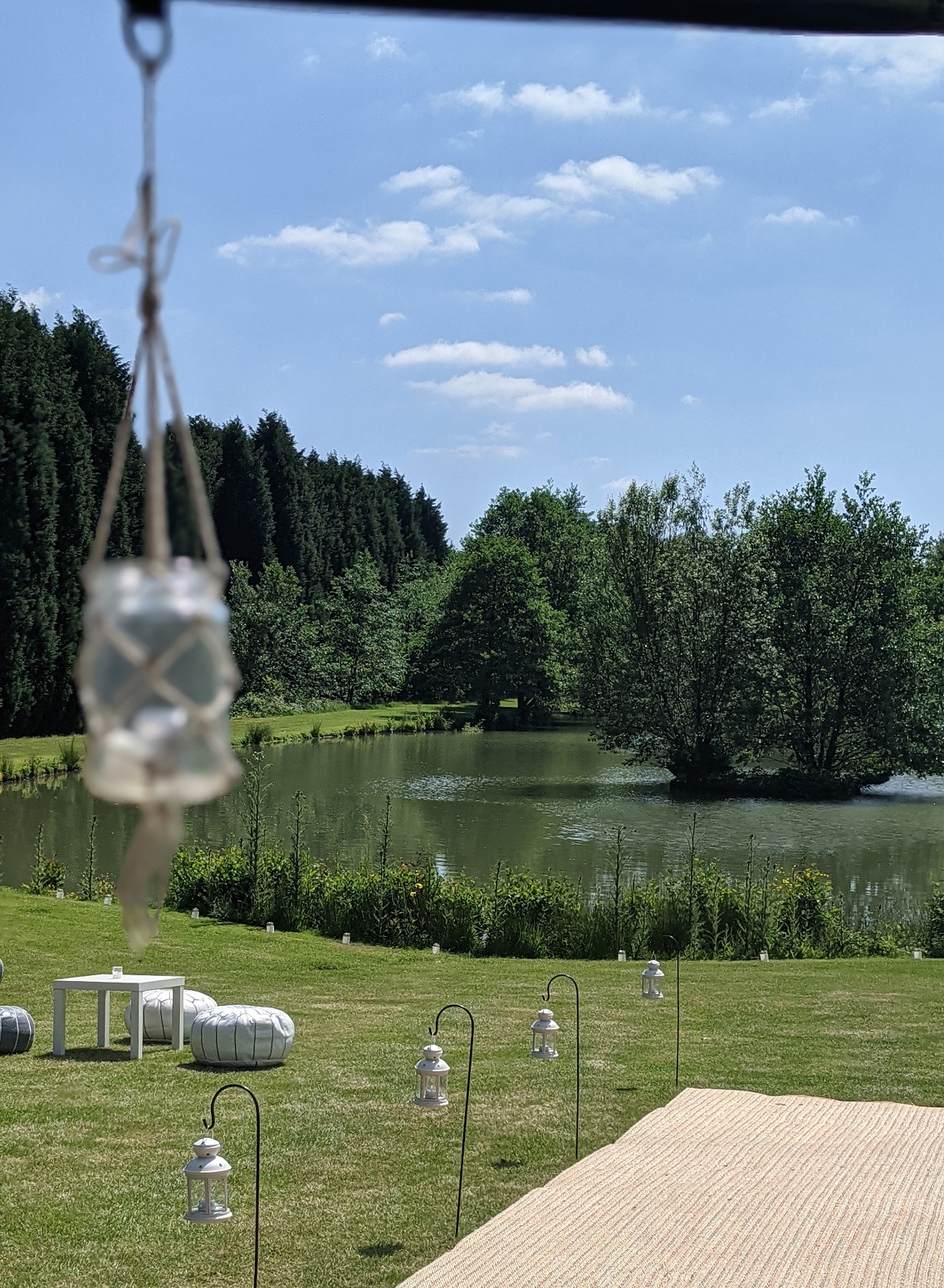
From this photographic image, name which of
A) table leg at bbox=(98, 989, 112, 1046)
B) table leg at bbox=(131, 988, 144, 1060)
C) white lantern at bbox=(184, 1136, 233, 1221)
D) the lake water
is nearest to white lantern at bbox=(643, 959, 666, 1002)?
table leg at bbox=(131, 988, 144, 1060)

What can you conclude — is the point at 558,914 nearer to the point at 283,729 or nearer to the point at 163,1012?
the point at 163,1012

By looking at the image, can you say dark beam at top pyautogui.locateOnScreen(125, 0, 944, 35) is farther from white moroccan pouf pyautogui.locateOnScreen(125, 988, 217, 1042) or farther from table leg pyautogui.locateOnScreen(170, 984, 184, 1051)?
white moroccan pouf pyautogui.locateOnScreen(125, 988, 217, 1042)

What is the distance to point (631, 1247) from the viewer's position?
18.7 feet

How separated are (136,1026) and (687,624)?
24322 millimetres

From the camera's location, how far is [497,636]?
52.3 meters

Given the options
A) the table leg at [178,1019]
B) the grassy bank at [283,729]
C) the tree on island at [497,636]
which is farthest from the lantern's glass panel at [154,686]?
the tree on island at [497,636]

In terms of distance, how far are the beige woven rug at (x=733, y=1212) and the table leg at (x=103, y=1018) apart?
13.7ft

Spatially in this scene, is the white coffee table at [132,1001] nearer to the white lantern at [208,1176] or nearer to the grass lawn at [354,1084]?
the grass lawn at [354,1084]

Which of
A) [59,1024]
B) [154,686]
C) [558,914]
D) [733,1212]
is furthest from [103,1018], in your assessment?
[154,686]

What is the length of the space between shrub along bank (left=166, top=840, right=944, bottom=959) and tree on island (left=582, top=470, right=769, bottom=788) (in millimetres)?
16022

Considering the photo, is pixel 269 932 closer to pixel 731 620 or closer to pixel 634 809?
pixel 634 809

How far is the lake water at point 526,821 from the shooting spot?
19969 millimetres

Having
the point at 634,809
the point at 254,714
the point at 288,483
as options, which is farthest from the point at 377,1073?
the point at 288,483

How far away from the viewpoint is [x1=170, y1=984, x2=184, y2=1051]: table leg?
984cm
